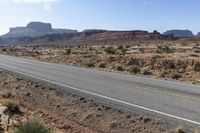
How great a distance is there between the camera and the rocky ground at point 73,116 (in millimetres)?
11547

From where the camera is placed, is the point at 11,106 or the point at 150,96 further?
the point at 150,96

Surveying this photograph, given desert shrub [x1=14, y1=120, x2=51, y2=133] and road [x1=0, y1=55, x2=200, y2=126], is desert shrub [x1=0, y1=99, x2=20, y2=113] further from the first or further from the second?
desert shrub [x1=14, y1=120, x2=51, y2=133]

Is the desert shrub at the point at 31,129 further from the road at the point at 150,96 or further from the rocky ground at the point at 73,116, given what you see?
the road at the point at 150,96

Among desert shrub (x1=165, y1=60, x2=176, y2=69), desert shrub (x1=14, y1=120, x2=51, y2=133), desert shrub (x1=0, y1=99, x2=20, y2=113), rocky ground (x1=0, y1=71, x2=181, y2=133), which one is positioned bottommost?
desert shrub (x1=165, y1=60, x2=176, y2=69)

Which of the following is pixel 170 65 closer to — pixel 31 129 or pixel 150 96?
pixel 150 96

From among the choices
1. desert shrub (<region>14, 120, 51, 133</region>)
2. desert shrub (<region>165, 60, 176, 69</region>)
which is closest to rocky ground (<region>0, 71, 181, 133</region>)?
desert shrub (<region>14, 120, 51, 133</region>)

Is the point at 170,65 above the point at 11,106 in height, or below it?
below

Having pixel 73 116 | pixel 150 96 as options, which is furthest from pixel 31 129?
pixel 150 96

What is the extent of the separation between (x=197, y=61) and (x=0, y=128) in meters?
23.5

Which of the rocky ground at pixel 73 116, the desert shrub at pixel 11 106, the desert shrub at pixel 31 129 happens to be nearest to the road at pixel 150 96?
the rocky ground at pixel 73 116

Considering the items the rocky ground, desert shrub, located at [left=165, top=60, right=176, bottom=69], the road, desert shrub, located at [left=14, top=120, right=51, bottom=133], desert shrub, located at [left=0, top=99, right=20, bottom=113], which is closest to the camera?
desert shrub, located at [left=14, top=120, right=51, bottom=133]

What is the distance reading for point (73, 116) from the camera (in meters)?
13.8

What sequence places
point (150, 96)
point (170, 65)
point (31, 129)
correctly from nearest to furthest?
point (31, 129) < point (150, 96) < point (170, 65)

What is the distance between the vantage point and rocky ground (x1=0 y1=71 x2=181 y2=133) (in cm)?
1155
